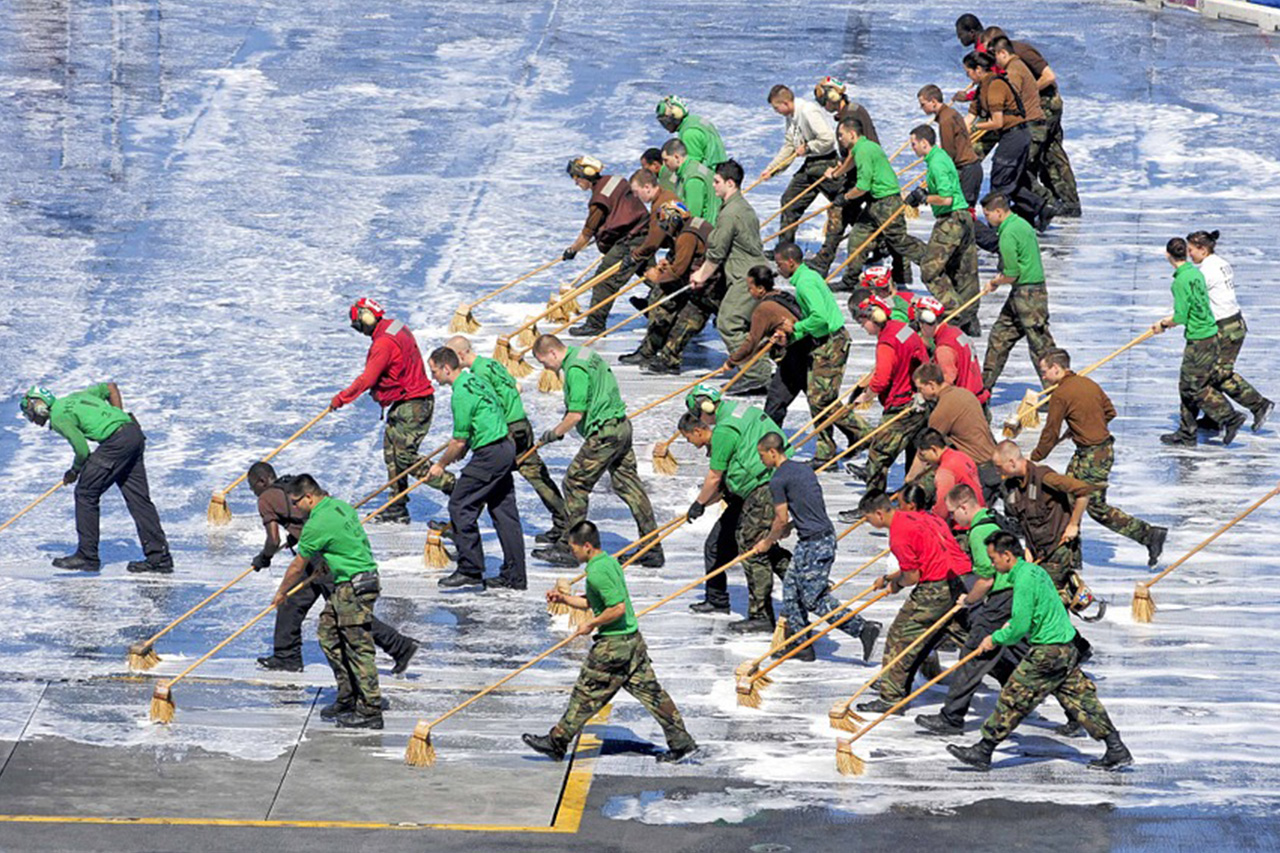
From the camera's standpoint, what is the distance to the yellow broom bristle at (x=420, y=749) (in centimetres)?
1538

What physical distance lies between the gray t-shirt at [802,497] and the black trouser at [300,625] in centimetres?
266

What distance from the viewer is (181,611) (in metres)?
17.7

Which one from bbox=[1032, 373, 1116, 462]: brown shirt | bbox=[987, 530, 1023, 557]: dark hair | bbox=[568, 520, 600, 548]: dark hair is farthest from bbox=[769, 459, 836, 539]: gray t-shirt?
bbox=[1032, 373, 1116, 462]: brown shirt

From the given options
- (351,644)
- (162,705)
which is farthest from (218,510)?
(351,644)

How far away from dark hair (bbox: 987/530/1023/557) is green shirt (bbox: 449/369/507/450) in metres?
4.19

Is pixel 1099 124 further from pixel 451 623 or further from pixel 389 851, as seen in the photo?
pixel 389 851

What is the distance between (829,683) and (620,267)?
22.3ft

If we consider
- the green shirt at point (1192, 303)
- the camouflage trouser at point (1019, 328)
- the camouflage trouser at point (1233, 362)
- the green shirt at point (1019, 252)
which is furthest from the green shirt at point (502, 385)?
the camouflage trouser at point (1233, 362)

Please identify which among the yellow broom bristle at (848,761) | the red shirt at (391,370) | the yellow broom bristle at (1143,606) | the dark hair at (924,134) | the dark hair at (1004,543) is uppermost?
the dark hair at (924,134)

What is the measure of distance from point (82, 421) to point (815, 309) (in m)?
5.60

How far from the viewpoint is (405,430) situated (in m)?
19.0

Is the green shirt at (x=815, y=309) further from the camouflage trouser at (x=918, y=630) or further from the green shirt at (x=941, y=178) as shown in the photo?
the camouflage trouser at (x=918, y=630)

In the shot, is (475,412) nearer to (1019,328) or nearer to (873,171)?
(1019,328)

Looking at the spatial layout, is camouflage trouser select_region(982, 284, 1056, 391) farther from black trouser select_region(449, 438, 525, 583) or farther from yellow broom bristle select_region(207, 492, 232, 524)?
yellow broom bristle select_region(207, 492, 232, 524)
